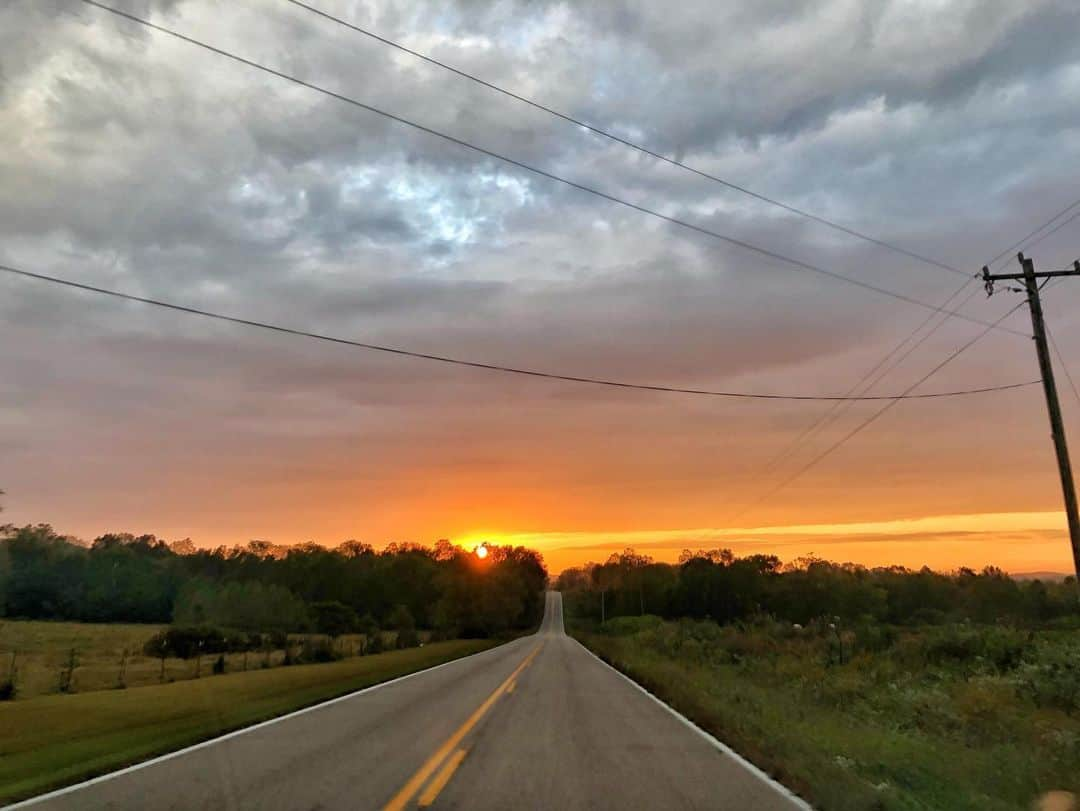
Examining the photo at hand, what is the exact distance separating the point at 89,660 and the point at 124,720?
3354 centimetres

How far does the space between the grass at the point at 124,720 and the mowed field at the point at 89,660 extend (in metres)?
3.46

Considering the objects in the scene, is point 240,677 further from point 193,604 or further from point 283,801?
point 193,604

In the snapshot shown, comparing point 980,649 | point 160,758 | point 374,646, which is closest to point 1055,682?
point 980,649

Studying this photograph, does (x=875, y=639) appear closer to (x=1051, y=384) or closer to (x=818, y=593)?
(x=1051, y=384)

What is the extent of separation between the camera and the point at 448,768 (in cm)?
882

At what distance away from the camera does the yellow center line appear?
712cm

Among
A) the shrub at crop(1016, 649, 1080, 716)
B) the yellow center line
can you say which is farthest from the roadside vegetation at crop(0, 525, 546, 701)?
the shrub at crop(1016, 649, 1080, 716)

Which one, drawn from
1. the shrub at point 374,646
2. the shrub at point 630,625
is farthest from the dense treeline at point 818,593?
the shrub at point 374,646

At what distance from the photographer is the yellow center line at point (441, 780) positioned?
7.12 metres

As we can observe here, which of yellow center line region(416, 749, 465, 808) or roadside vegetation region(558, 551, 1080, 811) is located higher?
yellow center line region(416, 749, 465, 808)

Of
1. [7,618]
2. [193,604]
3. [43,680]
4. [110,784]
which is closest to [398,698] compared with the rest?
[110,784]

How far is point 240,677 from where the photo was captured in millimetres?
27578

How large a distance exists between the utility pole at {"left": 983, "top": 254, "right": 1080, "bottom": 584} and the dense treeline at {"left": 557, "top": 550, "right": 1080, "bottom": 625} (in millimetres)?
97508

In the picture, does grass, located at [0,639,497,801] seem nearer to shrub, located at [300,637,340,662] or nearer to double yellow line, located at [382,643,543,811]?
double yellow line, located at [382,643,543,811]
